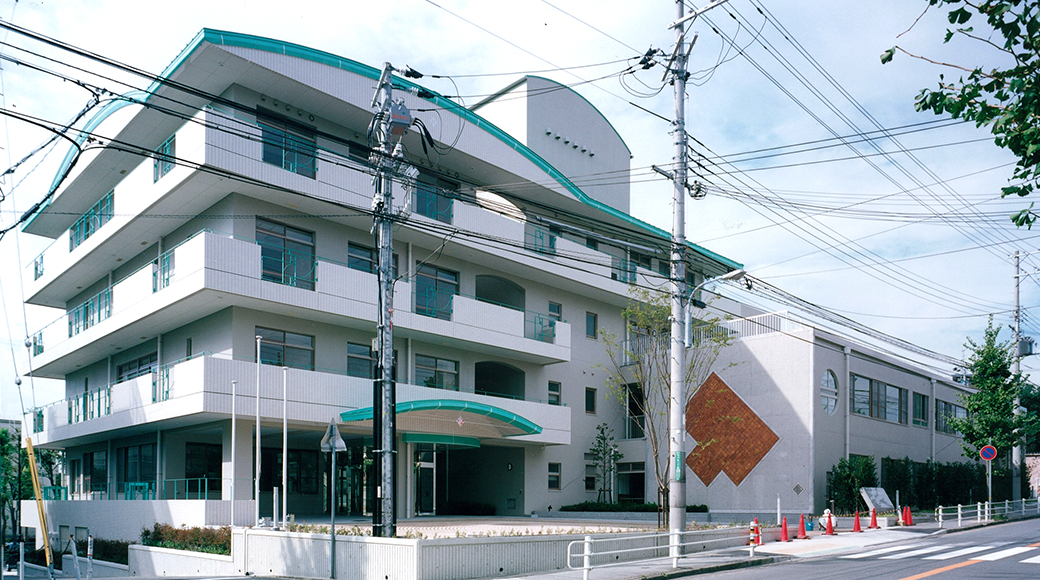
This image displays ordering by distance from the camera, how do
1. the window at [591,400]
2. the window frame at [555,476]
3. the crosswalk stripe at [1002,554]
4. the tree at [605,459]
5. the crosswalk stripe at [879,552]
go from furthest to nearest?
the window at [591,400]
the tree at [605,459]
the window frame at [555,476]
the crosswalk stripe at [879,552]
the crosswalk stripe at [1002,554]

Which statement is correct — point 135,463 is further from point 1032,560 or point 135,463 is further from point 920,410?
point 920,410

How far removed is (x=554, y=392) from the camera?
38.0m

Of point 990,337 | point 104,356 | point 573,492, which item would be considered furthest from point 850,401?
point 104,356

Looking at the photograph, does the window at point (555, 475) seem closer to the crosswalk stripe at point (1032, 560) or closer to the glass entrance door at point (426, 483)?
the glass entrance door at point (426, 483)

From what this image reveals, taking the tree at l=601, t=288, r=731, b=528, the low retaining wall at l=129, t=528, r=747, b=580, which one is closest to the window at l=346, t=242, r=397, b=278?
the tree at l=601, t=288, r=731, b=528

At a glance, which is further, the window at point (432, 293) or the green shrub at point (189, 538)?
the window at point (432, 293)

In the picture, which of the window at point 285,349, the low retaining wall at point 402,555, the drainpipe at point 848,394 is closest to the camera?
the low retaining wall at point 402,555

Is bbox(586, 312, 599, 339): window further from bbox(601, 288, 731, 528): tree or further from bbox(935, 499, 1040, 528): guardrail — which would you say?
bbox(935, 499, 1040, 528): guardrail

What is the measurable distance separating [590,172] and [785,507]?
1748 cm

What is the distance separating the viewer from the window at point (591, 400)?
39594 mm

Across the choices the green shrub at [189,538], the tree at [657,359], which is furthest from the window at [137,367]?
the tree at [657,359]

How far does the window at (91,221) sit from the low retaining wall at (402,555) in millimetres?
15312

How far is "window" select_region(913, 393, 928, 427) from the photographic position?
40.2 meters

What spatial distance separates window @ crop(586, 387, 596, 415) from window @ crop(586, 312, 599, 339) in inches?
96.5
